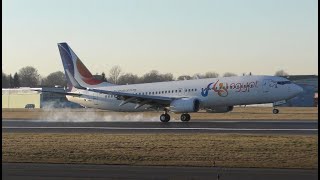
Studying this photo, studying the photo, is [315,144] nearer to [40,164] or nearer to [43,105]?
[40,164]

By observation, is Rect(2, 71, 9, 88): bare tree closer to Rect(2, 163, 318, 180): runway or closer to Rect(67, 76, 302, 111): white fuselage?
Rect(67, 76, 302, 111): white fuselage

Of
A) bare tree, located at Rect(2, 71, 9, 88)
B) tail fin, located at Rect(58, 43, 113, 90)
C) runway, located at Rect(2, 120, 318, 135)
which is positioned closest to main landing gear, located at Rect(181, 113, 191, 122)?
runway, located at Rect(2, 120, 318, 135)

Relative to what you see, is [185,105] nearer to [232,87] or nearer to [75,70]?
[232,87]

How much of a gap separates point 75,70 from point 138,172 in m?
40.5

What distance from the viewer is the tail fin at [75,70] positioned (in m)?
54.8

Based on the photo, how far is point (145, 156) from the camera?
66.1 ft

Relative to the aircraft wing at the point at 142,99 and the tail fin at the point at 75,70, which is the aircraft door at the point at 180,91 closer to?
the aircraft wing at the point at 142,99

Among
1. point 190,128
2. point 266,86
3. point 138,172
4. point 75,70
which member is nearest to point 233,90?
point 266,86

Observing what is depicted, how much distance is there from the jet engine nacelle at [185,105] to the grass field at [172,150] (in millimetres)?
16864

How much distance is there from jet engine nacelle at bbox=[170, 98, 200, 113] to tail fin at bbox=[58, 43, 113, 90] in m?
11.5

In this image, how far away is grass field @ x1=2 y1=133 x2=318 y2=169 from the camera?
18.7m

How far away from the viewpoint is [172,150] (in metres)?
21.8

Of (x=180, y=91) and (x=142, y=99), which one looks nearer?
(x=142, y=99)

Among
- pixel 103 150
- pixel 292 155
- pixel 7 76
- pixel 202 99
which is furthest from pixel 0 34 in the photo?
pixel 7 76
